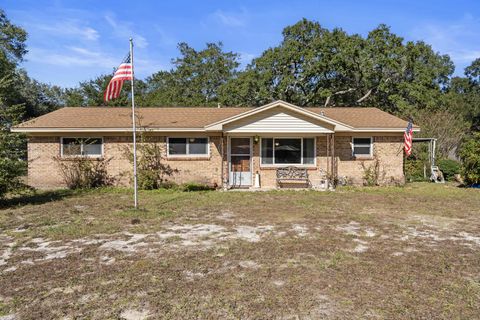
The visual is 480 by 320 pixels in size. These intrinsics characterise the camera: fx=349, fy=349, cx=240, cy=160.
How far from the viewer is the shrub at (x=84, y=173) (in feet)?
48.1

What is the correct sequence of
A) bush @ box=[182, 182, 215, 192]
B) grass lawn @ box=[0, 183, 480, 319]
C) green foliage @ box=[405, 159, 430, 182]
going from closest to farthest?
grass lawn @ box=[0, 183, 480, 319], bush @ box=[182, 182, 215, 192], green foliage @ box=[405, 159, 430, 182]

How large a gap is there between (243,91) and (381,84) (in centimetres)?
1227

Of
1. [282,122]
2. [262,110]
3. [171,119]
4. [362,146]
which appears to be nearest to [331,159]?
[362,146]

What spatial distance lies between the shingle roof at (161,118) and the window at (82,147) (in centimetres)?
68

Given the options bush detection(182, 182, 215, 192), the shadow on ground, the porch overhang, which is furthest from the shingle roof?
the shadow on ground

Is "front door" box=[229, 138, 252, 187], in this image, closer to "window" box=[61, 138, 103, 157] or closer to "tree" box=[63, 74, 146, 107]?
"window" box=[61, 138, 103, 157]

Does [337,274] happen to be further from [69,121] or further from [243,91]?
[243,91]

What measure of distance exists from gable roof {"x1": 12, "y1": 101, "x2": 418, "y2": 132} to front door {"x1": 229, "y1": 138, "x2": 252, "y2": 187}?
1.27m

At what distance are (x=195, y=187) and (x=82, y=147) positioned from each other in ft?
16.8

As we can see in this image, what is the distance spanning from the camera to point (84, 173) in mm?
14742

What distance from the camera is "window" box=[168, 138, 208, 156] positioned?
1504 centimetres

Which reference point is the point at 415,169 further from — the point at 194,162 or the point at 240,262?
the point at 240,262

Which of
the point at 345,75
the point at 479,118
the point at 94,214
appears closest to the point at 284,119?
the point at 94,214

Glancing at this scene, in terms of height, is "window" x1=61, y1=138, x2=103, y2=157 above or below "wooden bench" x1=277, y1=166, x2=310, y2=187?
above
